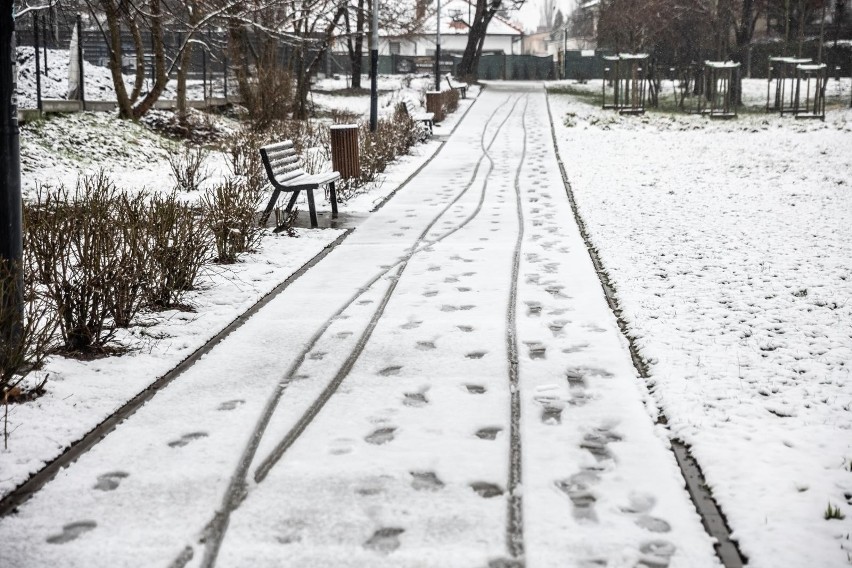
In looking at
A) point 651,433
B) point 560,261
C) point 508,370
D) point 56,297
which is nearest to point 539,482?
point 651,433

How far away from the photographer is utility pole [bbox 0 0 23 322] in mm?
4535

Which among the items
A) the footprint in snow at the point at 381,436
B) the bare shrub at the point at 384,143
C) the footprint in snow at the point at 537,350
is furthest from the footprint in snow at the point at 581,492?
the bare shrub at the point at 384,143

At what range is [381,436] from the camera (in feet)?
13.6

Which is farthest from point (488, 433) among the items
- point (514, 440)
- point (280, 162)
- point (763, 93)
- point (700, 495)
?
point (763, 93)

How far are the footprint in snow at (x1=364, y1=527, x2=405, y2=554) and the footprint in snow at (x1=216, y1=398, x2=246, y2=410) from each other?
1.53 metres

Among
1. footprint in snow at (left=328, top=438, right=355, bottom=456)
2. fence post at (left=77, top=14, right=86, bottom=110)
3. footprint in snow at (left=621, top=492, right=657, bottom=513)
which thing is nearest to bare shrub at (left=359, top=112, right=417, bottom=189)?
fence post at (left=77, top=14, right=86, bottom=110)

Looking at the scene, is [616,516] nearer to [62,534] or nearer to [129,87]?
[62,534]

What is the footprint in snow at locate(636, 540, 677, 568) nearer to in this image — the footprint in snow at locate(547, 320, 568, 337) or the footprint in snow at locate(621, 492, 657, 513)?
the footprint in snow at locate(621, 492, 657, 513)

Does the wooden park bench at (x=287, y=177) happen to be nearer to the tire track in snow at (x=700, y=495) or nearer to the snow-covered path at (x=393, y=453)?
the snow-covered path at (x=393, y=453)

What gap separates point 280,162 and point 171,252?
345 centimetres

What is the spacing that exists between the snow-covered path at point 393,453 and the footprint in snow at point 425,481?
1cm

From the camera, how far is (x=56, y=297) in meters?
5.11

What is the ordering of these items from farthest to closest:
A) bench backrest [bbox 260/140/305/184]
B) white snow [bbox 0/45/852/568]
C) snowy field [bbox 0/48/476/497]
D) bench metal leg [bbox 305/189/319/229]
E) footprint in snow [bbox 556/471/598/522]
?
bench metal leg [bbox 305/189/319/229] → bench backrest [bbox 260/140/305/184] → snowy field [bbox 0/48/476/497] → footprint in snow [bbox 556/471/598/522] → white snow [bbox 0/45/852/568]

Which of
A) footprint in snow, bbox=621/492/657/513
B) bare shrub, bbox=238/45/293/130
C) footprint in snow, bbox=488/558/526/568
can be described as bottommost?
footprint in snow, bbox=488/558/526/568
